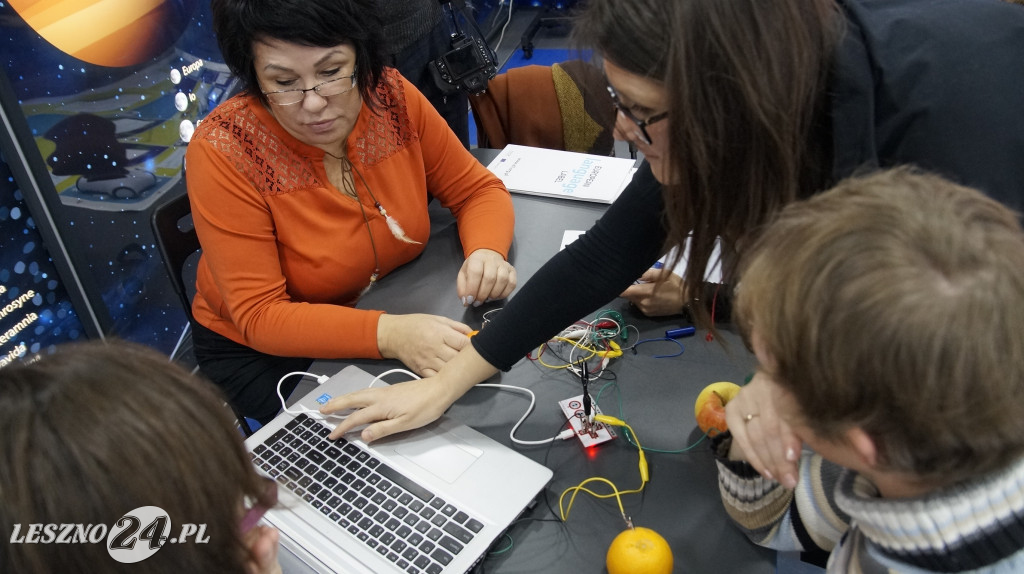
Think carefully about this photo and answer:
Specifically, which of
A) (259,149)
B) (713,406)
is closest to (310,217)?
(259,149)

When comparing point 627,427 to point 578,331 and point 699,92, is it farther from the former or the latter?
point 699,92

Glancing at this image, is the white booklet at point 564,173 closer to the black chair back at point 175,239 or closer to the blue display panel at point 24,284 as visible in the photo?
the black chair back at point 175,239

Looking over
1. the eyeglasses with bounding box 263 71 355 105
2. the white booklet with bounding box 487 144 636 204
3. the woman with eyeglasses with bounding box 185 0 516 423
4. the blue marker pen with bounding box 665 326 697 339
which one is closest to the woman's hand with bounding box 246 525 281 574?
the woman with eyeglasses with bounding box 185 0 516 423

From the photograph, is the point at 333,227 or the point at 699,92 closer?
the point at 699,92

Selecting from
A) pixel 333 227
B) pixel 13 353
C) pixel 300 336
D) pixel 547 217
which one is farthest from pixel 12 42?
pixel 547 217

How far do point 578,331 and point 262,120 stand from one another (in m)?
0.77

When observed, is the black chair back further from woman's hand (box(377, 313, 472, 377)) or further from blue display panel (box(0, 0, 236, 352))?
blue display panel (box(0, 0, 236, 352))

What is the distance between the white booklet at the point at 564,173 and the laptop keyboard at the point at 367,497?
35.0 inches

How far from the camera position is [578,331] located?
127cm

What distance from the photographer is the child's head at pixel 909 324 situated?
0.54 metres

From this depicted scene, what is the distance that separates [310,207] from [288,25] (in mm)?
359

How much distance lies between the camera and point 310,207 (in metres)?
1.45

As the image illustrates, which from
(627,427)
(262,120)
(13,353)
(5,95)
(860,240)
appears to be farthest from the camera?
(13,353)

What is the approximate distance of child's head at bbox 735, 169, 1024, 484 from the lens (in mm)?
543
